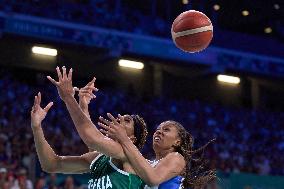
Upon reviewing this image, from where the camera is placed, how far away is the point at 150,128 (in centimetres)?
2145

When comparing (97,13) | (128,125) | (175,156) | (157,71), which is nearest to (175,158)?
(175,156)

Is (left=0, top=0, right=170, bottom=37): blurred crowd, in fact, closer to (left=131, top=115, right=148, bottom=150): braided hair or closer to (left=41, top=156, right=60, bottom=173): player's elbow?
(left=41, top=156, right=60, bottom=173): player's elbow

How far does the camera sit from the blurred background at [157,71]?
1936cm

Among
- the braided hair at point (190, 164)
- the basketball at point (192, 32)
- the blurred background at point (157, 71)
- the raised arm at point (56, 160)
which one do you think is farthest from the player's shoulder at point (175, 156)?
the blurred background at point (157, 71)

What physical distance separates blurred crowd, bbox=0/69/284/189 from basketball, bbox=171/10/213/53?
5.68 meters

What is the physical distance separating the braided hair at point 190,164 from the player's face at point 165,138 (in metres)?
0.05

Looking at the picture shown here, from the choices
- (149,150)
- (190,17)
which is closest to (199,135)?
(149,150)

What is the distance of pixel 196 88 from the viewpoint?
3016 centimetres

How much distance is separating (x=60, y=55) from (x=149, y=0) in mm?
4674

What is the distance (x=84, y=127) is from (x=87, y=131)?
0.04 metres

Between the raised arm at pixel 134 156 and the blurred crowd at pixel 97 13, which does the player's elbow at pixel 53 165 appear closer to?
the raised arm at pixel 134 156

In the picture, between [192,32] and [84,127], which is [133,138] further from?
[192,32]

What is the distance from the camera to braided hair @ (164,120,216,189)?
510cm

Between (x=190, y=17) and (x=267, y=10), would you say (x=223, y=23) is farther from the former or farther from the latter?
(x=190, y=17)
